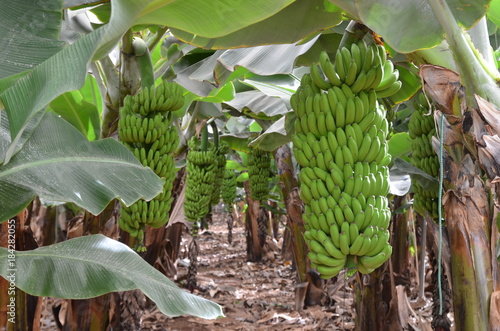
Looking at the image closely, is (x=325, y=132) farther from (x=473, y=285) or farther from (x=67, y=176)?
(x=67, y=176)

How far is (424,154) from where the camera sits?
218 cm

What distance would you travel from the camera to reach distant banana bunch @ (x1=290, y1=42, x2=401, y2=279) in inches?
49.3

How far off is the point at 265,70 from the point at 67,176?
1052 mm

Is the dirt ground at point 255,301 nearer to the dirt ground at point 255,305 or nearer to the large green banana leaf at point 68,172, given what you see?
the dirt ground at point 255,305

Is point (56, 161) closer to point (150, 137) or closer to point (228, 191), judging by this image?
point (150, 137)

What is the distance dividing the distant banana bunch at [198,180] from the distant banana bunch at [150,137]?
1777mm

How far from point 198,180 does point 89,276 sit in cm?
264

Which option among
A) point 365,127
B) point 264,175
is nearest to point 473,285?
point 365,127

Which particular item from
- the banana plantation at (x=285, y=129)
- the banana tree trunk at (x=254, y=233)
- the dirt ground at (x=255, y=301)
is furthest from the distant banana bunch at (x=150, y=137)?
the banana tree trunk at (x=254, y=233)

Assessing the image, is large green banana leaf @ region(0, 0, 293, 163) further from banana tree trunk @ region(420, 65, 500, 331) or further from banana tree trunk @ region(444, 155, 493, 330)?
banana tree trunk @ region(444, 155, 493, 330)

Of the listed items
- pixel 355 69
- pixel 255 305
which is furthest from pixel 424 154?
pixel 255 305

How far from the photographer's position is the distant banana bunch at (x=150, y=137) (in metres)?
2.16

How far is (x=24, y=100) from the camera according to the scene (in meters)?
0.88

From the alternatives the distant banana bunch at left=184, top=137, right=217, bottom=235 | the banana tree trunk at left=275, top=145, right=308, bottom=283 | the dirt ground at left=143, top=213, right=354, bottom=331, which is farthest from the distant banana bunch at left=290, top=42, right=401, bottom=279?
the banana tree trunk at left=275, top=145, right=308, bottom=283
